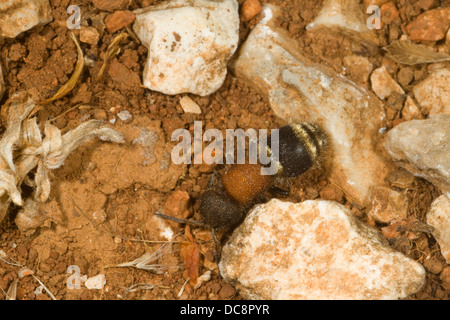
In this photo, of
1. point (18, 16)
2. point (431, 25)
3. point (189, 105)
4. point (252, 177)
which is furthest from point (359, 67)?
point (18, 16)

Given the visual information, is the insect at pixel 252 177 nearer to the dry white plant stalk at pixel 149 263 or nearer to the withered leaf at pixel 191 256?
the withered leaf at pixel 191 256

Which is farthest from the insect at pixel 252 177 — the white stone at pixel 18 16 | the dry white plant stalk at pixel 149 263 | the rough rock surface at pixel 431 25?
the white stone at pixel 18 16

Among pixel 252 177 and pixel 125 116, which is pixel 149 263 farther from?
pixel 125 116

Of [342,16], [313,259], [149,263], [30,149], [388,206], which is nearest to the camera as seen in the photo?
[313,259]

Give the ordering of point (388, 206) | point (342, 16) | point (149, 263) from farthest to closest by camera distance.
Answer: point (342, 16), point (388, 206), point (149, 263)

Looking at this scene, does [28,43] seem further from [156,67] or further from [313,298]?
[313,298]

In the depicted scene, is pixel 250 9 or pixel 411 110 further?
pixel 250 9

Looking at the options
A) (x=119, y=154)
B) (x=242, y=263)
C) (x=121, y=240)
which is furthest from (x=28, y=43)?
(x=242, y=263)
